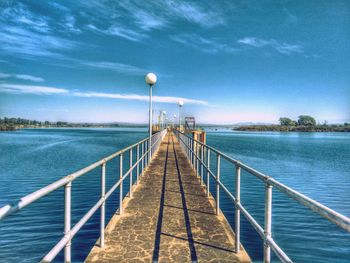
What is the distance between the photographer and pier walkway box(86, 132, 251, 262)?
11.4 ft

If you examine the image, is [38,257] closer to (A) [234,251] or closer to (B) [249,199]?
(A) [234,251]

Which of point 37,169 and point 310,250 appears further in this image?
point 37,169

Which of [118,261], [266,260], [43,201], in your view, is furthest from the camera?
[43,201]

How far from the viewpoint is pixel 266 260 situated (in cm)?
254

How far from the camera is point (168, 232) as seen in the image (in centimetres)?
428

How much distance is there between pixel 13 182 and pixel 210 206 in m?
15.2

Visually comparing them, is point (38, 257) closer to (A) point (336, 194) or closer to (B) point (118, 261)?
(B) point (118, 261)

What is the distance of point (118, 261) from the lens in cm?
332

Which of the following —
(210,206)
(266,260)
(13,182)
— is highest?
(266,260)

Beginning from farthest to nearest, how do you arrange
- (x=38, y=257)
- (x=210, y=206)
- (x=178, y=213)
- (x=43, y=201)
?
(x=43, y=201) → (x=38, y=257) → (x=210, y=206) → (x=178, y=213)

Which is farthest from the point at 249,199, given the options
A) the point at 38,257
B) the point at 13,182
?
the point at 13,182

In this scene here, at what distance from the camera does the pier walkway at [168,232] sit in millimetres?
3480

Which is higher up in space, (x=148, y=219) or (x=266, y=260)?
(x=266, y=260)

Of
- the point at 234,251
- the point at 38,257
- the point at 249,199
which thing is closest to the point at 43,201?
the point at 38,257
